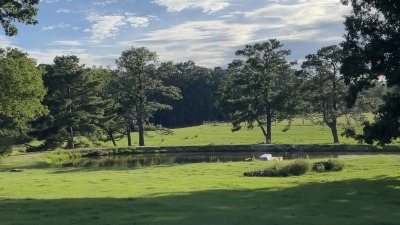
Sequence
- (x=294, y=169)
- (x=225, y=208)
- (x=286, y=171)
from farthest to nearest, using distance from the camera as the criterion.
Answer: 1. (x=294, y=169)
2. (x=286, y=171)
3. (x=225, y=208)

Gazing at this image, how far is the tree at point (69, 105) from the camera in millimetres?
67250

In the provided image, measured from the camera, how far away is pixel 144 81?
75.2 meters

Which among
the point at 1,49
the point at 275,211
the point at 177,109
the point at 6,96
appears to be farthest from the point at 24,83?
the point at 177,109

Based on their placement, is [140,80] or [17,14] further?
[140,80]

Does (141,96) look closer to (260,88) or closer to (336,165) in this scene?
(260,88)

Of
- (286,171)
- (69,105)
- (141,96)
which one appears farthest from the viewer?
(141,96)

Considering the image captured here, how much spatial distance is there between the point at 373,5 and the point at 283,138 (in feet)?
187

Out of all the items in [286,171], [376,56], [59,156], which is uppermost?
[376,56]

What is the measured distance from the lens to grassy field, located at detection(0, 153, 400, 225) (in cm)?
1535

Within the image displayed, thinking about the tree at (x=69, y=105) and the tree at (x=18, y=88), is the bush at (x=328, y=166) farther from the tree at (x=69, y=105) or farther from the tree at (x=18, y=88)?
the tree at (x=69, y=105)

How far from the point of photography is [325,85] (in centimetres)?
6825

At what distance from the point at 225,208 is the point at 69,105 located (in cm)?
5647

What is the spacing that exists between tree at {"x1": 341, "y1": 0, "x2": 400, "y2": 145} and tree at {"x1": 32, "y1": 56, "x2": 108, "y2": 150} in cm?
4770

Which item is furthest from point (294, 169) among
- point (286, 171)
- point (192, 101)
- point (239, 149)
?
point (192, 101)
